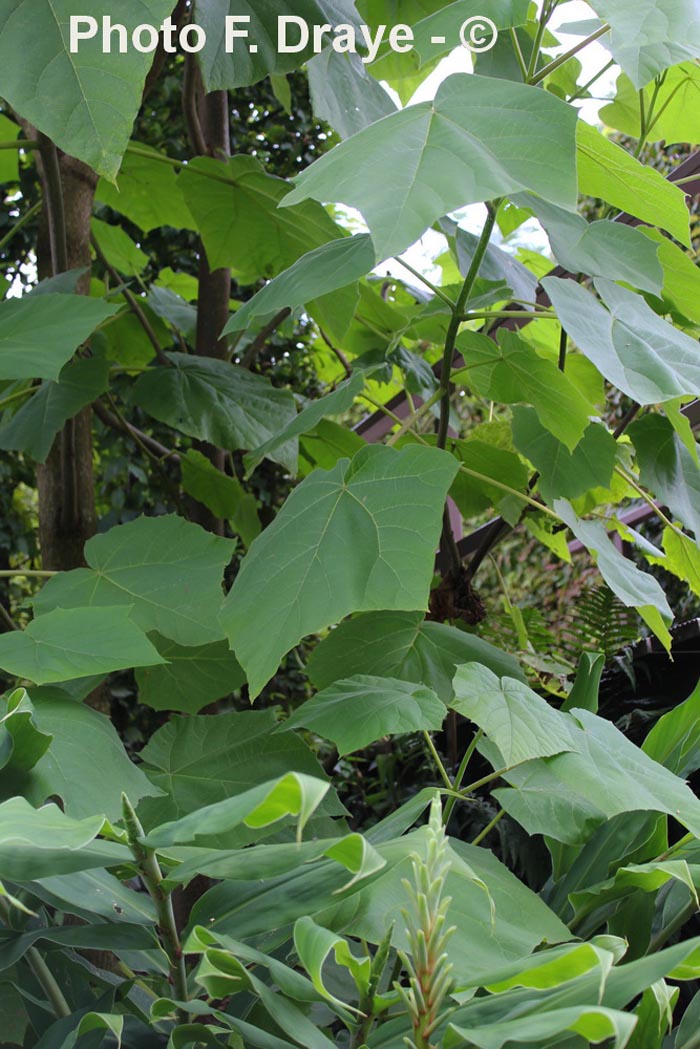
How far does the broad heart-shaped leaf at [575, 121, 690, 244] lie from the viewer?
2.32 ft

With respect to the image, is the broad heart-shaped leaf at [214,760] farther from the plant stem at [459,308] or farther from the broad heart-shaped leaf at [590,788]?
the plant stem at [459,308]

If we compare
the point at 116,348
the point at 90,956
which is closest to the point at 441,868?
the point at 90,956

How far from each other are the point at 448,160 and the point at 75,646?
15.0 inches

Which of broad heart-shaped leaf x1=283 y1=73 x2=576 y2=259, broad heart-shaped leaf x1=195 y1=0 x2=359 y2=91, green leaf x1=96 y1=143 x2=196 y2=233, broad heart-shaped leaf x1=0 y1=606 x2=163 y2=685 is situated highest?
broad heart-shaped leaf x1=195 y1=0 x2=359 y2=91

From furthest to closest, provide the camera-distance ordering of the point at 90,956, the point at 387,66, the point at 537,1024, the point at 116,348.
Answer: the point at 116,348 → the point at 387,66 → the point at 90,956 → the point at 537,1024

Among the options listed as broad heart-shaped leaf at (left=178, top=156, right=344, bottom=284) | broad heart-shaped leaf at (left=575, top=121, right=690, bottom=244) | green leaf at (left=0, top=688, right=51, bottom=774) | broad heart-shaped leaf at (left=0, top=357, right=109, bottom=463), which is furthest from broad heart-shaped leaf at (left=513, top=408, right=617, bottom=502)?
green leaf at (left=0, top=688, right=51, bottom=774)

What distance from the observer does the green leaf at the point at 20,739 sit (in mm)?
453

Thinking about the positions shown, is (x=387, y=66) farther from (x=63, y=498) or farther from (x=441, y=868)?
(x=441, y=868)

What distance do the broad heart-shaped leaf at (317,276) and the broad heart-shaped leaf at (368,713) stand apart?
0.28 m

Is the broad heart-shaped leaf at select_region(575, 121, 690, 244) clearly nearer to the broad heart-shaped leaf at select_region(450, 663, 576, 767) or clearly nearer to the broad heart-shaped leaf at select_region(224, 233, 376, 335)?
the broad heart-shaped leaf at select_region(224, 233, 376, 335)

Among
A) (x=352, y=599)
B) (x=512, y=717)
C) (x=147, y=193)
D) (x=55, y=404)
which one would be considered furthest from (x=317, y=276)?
(x=147, y=193)

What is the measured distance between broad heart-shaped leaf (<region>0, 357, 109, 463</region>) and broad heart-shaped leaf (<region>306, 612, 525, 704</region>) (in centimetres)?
40

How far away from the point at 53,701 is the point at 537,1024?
43 cm

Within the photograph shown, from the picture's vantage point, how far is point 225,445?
1.13 m
